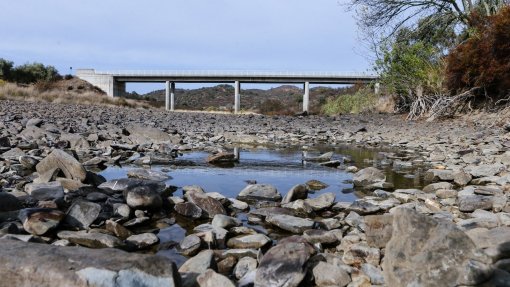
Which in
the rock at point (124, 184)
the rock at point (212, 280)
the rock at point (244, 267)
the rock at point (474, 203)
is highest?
the rock at point (124, 184)

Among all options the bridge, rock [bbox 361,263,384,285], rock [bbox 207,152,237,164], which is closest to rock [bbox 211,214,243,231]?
rock [bbox 361,263,384,285]

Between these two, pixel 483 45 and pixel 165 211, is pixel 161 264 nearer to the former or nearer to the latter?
pixel 165 211

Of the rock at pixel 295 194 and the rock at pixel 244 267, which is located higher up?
the rock at pixel 295 194

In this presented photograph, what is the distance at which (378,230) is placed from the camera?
3297 millimetres

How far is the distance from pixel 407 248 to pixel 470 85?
15179 millimetres

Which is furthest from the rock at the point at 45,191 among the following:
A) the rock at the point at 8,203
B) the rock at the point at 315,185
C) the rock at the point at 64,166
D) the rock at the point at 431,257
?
the rock at the point at 431,257

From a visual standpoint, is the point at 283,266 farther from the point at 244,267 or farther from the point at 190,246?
the point at 190,246

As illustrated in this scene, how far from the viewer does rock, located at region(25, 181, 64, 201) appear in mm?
4262

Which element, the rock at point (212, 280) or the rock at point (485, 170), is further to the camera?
the rock at point (485, 170)

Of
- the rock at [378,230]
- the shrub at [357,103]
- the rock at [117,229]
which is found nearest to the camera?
the rock at [378,230]

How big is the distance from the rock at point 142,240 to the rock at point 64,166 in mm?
1936

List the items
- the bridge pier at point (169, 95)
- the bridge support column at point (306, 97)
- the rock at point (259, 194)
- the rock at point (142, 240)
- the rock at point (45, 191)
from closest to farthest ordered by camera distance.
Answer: the rock at point (142, 240), the rock at point (45, 191), the rock at point (259, 194), the bridge support column at point (306, 97), the bridge pier at point (169, 95)

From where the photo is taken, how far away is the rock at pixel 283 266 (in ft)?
8.58

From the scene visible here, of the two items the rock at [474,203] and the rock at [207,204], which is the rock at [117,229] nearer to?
the rock at [207,204]
